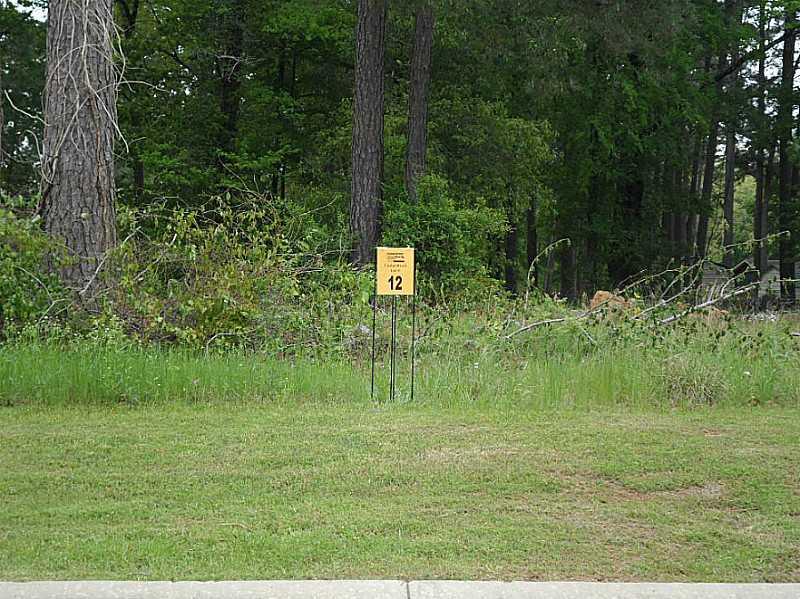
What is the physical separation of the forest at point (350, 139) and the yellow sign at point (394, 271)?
2.97m

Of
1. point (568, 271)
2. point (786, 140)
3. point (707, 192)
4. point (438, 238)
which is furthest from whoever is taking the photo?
point (568, 271)

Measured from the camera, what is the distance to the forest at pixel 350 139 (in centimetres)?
1201

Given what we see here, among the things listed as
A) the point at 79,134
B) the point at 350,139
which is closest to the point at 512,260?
the point at 350,139

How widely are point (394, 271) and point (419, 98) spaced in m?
13.6

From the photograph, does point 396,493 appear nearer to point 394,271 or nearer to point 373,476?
point 373,476

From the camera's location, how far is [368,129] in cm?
1947

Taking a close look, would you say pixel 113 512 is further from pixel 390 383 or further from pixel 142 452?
pixel 390 383

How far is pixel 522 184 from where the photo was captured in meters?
27.3

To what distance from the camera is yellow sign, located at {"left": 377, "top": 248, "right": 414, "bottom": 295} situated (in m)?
8.74

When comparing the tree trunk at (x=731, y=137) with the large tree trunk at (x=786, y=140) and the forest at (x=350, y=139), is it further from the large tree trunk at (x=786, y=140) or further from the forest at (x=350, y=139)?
the large tree trunk at (x=786, y=140)

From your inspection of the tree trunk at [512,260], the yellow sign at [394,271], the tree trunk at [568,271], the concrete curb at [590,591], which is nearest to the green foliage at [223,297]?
the yellow sign at [394,271]

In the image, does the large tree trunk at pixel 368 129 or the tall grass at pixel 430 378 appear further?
the large tree trunk at pixel 368 129

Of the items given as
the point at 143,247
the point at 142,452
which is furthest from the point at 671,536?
the point at 143,247

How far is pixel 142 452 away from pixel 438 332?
15.7 feet
